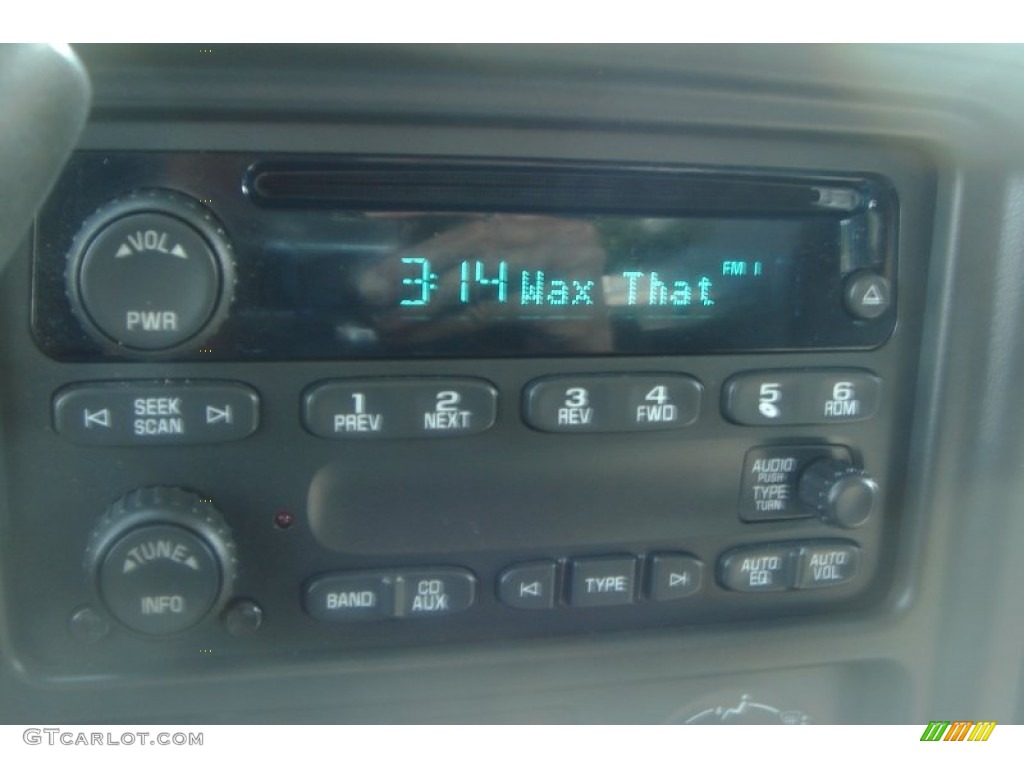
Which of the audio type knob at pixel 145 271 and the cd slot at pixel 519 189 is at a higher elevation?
the cd slot at pixel 519 189

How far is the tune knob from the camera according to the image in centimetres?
81

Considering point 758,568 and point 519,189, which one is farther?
point 758,568

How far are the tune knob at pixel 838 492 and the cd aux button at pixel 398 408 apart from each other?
0.93ft

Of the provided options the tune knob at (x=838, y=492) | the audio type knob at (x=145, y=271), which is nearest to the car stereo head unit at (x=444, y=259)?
the audio type knob at (x=145, y=271)

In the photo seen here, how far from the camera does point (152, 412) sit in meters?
0.72

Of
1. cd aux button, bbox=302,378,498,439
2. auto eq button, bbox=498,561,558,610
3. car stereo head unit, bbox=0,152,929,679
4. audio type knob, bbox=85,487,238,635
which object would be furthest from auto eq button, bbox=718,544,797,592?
audio type knob, bbox=85,487,238,635

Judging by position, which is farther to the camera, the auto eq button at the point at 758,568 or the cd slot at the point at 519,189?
the auto eq button at the point at 758,568

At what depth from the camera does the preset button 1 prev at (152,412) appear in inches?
28.1

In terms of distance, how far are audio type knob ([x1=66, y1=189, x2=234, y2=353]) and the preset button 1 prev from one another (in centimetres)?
4

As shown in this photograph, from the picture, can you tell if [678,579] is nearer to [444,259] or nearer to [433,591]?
[433,591]

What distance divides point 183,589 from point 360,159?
1.12 feet

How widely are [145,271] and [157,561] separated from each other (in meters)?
0.21

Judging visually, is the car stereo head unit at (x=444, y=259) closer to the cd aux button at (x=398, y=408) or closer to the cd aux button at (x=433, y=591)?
the cd aux button at (x=398, y=408)

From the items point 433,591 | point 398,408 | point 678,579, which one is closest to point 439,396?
point 398,408
